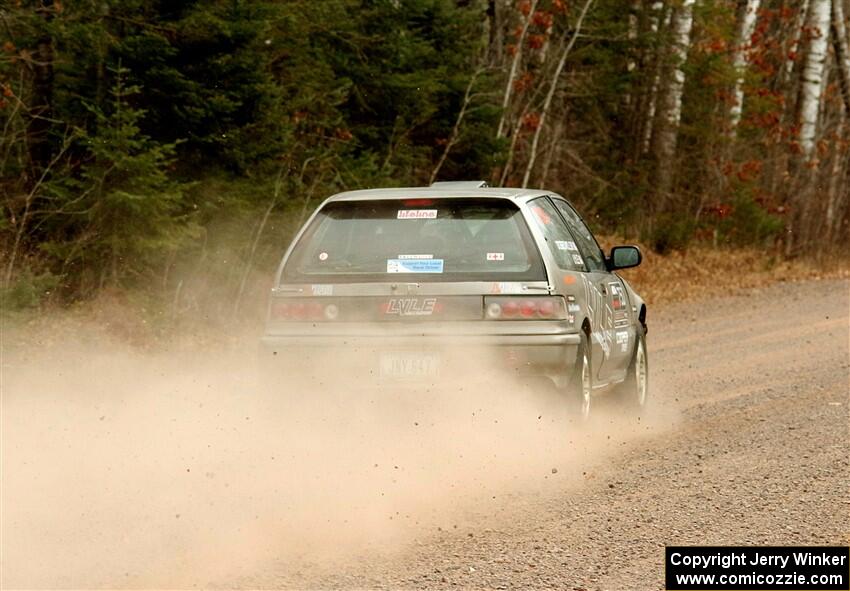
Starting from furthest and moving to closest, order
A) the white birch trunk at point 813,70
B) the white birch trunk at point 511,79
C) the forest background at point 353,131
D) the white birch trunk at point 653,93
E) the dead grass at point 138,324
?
the white birch trunk at point 813,70 < the white birch trunk at point 653,93 < the white birch trunk at point 511,79 < the forest background at point 353,131 < the dead grass at point 138,324

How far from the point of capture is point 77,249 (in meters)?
14.0

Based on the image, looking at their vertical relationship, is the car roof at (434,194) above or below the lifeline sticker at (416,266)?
above

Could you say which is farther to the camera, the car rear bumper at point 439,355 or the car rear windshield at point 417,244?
the car rear windshield at point 417,244

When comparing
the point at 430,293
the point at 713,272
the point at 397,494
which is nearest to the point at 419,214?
the point at 430,293

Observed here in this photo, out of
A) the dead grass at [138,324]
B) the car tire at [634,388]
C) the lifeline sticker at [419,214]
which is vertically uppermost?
the lifeline sticker at [419,214]

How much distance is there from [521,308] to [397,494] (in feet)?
4.93

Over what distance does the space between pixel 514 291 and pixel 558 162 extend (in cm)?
1933

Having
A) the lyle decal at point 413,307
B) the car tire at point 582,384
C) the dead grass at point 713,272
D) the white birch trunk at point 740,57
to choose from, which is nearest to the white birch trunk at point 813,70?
the white birch trunk at point 740,57

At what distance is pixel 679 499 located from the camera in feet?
23.7

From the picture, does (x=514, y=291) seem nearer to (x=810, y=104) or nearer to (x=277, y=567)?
(x=277, y=567)

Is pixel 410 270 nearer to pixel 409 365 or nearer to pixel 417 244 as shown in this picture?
pixel 417 244

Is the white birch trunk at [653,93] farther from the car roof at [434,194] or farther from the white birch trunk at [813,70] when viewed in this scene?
the car roof at [434,194]

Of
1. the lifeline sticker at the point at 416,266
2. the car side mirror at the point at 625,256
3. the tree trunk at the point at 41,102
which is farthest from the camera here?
the tree trunk at the point at 41,102

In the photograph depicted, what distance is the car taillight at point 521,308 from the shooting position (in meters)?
7.88
